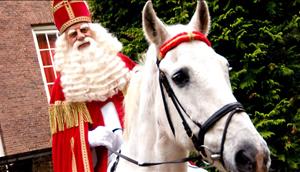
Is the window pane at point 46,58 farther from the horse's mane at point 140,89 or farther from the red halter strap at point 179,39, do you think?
the red halter strap at point 179,39

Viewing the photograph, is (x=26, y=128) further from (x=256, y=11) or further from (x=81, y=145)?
(x=81, y=145)

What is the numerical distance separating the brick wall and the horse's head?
34.2 feet

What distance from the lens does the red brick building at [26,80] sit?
12.4 m

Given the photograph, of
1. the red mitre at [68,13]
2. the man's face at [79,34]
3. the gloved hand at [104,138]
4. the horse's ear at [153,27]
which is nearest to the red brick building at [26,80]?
the red mitre at [68,13]

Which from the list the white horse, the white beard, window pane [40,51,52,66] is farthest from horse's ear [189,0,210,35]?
window pane [40,51,52,66]

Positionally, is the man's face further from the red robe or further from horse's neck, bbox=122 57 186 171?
horse's neck, bbox=122 57 186 171

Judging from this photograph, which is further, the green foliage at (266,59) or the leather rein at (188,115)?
the green foliage at (266,59)

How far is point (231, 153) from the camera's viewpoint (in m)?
2.27

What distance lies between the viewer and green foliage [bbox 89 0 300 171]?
21.4 feet

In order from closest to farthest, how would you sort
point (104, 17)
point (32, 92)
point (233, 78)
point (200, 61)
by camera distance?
point (200, 61), point (233, 78), point (104, 17), point (32, 92)

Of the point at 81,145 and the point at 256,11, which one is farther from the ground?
the point at 256,11

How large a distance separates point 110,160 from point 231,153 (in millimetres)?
1678

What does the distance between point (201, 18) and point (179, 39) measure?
1.03 ft

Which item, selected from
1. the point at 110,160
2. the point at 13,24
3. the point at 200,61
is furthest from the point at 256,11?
the point at 13,24
